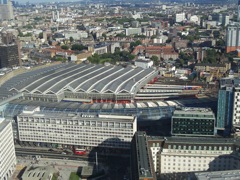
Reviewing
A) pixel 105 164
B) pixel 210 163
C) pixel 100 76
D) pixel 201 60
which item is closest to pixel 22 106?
pixel 105 164

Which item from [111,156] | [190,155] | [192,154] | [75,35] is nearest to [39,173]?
[111,156]

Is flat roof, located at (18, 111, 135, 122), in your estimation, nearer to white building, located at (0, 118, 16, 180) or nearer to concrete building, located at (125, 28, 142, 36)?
white building, located at (0, 118, 16, 180)

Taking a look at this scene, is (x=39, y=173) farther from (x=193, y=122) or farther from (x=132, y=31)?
(x=132, y=31)

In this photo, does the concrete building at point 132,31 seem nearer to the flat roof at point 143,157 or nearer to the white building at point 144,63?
the white building at point 144,63

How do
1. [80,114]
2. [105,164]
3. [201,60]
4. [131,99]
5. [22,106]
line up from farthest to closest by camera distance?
[201,60] → [131,99] → [22,106] → [80,114] → [105,164]

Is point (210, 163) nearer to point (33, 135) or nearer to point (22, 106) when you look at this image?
point (33, 135)

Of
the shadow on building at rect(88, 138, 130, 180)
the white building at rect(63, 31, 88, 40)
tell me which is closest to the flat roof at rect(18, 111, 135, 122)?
the shadow on building at rect(88, 138, 130, 180)
